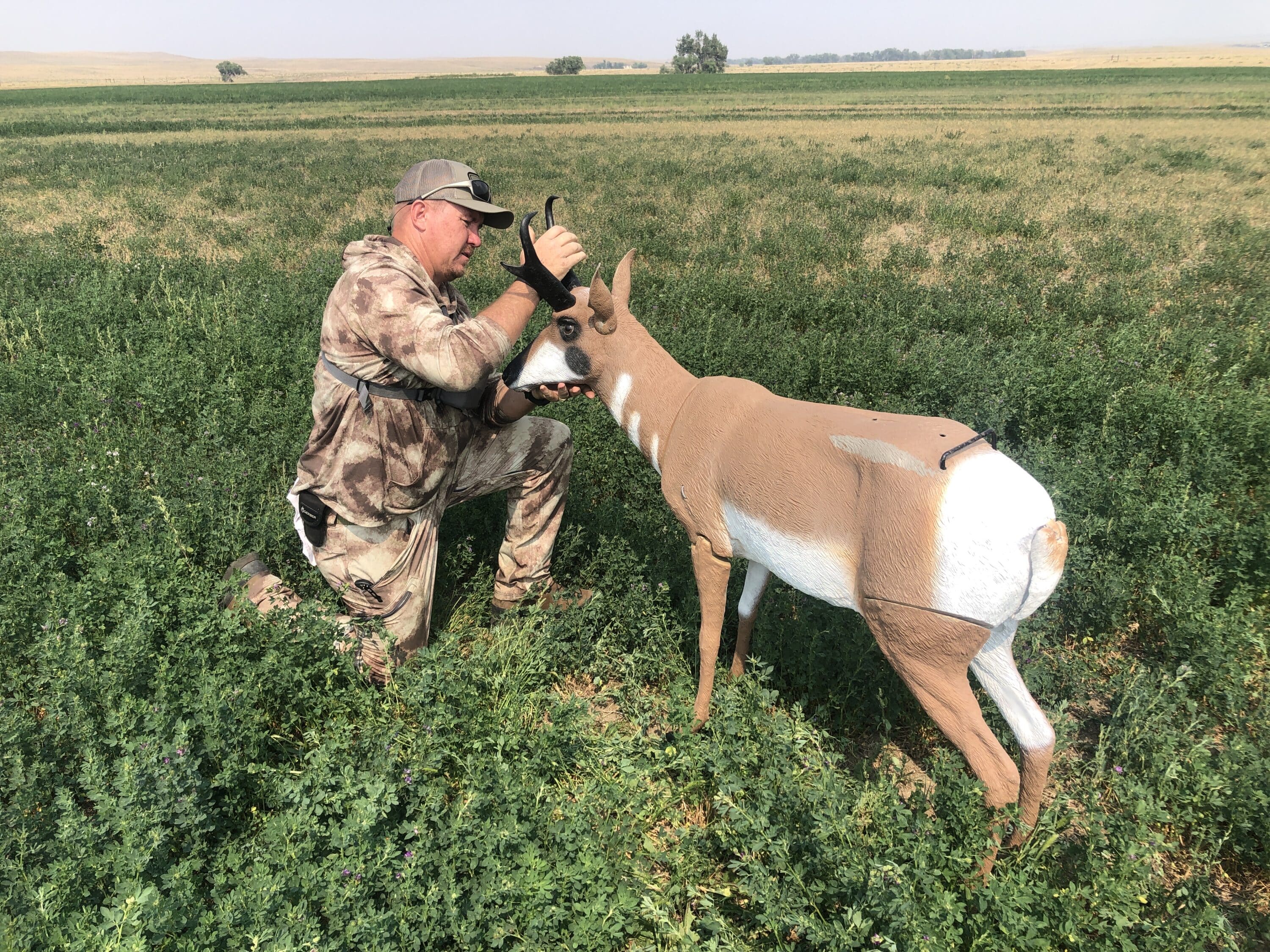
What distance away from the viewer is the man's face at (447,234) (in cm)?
357

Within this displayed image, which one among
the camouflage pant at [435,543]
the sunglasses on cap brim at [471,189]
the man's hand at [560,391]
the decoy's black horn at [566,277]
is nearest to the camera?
the decoy's black horn at [566,277]

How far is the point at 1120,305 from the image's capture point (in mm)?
7750

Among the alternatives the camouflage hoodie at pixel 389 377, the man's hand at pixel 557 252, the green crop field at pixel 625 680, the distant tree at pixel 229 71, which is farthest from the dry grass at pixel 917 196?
the distant tree at pixel 229 71

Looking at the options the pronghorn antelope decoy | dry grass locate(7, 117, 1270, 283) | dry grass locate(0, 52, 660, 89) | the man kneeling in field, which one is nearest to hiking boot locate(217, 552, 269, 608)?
the man kneeling in field

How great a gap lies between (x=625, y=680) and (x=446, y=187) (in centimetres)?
281

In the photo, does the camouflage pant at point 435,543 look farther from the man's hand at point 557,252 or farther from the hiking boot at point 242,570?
the man's hand at point 557,252

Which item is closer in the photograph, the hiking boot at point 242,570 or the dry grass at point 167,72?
the hiking boot at point 242,570

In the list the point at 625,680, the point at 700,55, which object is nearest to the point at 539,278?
the point at 625,680

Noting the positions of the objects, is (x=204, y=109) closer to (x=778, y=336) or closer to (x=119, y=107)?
(x=119, y=107)

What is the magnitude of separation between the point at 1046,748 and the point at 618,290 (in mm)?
2656

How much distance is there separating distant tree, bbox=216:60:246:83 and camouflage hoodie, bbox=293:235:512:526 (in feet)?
477

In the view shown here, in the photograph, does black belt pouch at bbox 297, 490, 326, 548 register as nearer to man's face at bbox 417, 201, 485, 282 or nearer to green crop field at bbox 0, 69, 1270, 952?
green crop field at bbox 0, 69, 1270, 952

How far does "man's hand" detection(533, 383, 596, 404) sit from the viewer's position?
12.0 ft

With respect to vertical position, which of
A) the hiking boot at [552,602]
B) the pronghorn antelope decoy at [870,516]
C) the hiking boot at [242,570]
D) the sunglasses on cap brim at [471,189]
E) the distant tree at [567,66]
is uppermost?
the distant tree at [567,66]
